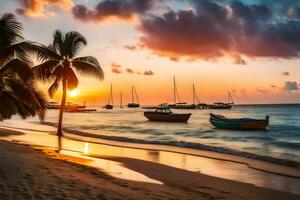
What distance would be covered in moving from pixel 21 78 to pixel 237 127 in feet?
133

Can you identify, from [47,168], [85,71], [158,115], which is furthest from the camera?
[158,115]

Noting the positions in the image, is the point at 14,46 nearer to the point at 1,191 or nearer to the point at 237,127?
the point at 1,191

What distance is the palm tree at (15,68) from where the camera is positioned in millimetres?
14719

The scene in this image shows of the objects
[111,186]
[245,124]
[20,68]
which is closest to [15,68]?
[20,68]

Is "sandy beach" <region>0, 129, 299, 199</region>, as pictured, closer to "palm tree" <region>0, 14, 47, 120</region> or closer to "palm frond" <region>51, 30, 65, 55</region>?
"palm tree" <region>0, 14, 47, 120</region>

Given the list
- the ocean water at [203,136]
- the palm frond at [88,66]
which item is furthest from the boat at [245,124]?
the palm frond at [88,66]

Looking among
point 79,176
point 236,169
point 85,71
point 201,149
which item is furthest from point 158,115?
point 79,176

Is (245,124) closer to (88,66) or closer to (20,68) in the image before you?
(88,66)

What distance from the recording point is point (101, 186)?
1010cm

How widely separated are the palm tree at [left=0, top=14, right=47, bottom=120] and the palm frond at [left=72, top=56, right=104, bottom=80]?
1550 cm

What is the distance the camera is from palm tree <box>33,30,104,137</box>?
31.3 metres

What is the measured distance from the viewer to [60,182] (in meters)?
9.90

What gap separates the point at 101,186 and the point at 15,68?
733 cm

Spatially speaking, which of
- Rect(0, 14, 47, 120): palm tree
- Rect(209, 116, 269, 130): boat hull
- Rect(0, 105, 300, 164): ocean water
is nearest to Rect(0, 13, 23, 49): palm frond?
Rect(0, 14, 47, 120): palm tree
